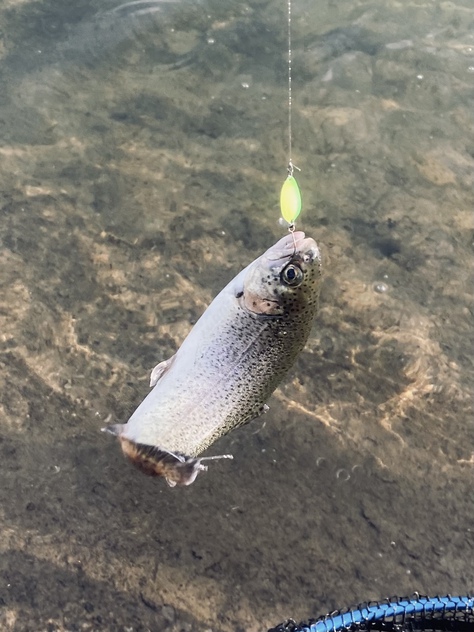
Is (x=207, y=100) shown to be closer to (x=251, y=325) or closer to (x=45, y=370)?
(x=45, y=370)

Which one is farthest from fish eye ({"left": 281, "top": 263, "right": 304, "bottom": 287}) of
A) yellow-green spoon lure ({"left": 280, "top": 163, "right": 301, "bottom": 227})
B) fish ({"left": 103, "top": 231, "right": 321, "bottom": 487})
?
yellow-green spoon lure ({"left": 280, "top": 163, "right": 301, "bottom": 227})

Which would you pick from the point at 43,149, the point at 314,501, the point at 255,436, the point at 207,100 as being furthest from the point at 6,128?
the point at 314,501

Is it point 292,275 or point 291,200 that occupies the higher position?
point 291,200

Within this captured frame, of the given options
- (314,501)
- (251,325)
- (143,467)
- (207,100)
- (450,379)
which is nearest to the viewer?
(143,467)

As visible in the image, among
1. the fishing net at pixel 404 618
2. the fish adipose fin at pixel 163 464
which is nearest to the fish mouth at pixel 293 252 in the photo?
the fish adipose fin at pixel 163 464

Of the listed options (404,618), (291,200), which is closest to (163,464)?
(291,200)

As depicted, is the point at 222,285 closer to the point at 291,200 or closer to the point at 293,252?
the point at 291,200
